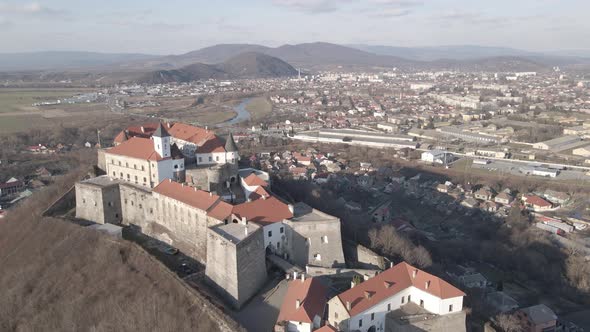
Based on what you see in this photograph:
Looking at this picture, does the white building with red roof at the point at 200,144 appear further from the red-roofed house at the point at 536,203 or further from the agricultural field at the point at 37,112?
the agricultural field at the point at 37,112

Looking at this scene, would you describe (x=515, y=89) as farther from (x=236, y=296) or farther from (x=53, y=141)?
(x=236, y=296)

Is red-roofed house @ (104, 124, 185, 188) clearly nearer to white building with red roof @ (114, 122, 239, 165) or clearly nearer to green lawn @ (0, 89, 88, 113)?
white building with red roof @ (114, 122, 239, 165)

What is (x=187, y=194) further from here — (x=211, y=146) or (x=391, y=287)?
(x=391, y=287)

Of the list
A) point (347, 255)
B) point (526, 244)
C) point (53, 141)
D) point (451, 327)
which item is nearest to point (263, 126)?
point (53, 141)

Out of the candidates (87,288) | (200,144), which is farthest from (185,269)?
(200,144)

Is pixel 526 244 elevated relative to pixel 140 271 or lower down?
lower down
